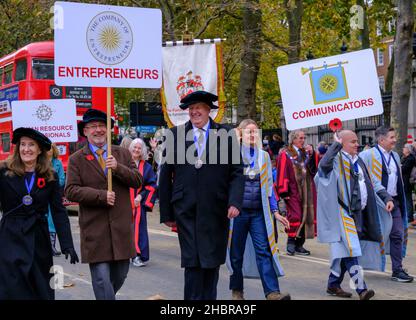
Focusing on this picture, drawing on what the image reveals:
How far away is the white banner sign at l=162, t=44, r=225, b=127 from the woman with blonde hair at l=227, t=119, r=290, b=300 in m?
3.53

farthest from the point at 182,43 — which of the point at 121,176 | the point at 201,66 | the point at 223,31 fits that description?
the point at 223,31

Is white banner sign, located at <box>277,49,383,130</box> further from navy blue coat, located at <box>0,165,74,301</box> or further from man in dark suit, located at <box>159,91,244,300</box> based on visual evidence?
navy blue coat, located at <box>0,165,74,301</box>

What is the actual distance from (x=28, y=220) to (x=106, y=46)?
1.83 metres

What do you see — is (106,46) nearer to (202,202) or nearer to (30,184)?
(30,184)

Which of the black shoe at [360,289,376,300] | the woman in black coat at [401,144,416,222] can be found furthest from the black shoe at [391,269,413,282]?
the woman in black coat at [401,144,416,222]

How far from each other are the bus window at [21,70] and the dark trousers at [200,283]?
15739 mm

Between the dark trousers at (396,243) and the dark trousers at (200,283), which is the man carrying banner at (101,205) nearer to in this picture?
the dark trousers at (200,283)

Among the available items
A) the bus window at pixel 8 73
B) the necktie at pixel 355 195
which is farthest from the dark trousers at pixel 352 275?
the bus window at pixel 8 73

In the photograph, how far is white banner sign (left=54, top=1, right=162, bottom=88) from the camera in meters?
6.87

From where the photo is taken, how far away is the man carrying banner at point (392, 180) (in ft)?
30.9

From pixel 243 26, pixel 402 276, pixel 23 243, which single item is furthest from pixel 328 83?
pixel 243 26

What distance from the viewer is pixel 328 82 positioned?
8.90m
